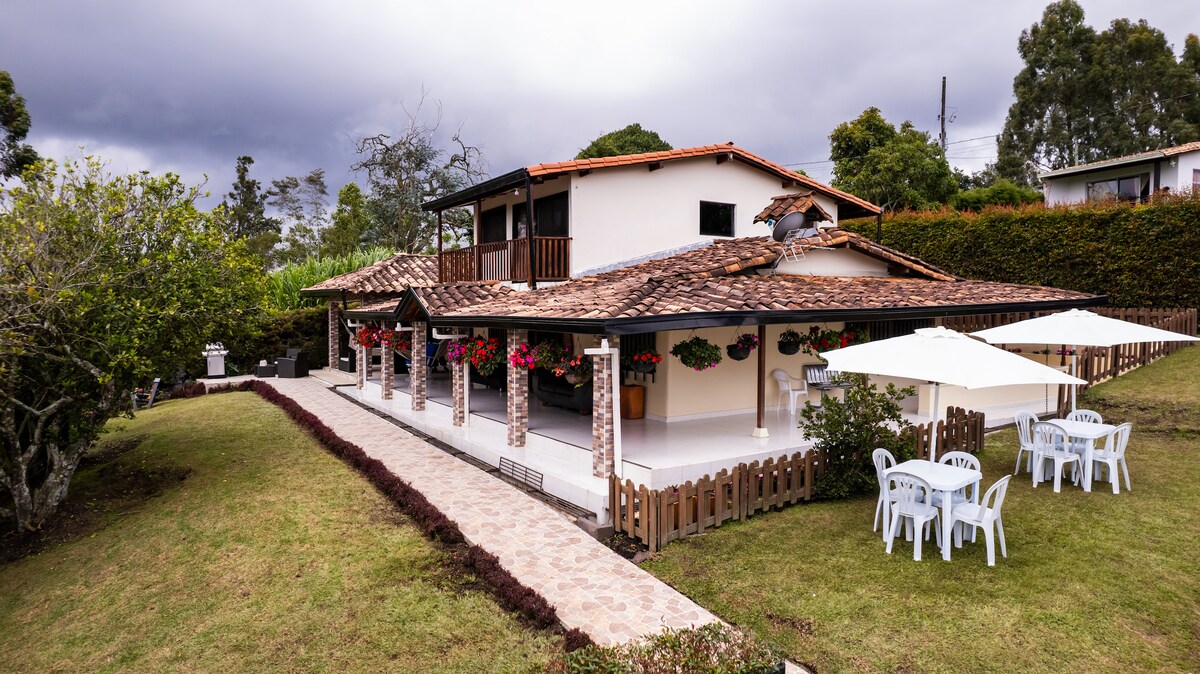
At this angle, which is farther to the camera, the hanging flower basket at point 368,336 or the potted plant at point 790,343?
the hanging flower basket at point 368,336

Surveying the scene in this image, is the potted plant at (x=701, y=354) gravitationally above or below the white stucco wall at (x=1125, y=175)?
below

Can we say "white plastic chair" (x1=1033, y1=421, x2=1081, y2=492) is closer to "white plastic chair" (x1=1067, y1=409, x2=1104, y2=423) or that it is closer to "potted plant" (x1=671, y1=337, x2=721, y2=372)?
"white plastic chair" (x1=1067, y1=409, x2=1104, y2=423)

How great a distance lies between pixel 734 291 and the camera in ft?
34.4

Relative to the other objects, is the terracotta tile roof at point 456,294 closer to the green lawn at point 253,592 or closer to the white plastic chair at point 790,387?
the green lawn at point 253,592

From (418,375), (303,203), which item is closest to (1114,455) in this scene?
(418,375)

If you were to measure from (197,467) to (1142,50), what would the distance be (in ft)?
186

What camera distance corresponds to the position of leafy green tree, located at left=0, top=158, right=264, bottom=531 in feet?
29.9

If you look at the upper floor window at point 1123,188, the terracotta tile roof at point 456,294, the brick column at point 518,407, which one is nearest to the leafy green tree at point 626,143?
the upper floor window at point 1123,188

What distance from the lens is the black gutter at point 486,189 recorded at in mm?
13633

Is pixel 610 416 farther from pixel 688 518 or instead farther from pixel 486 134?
pixel 486 134

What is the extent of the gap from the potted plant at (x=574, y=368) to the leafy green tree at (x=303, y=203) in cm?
5026

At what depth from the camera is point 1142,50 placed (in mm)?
40625

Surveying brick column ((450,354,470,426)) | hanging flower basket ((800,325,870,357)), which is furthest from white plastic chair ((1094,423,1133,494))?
brick column ((450,354,470,426))

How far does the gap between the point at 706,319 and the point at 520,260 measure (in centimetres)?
703
